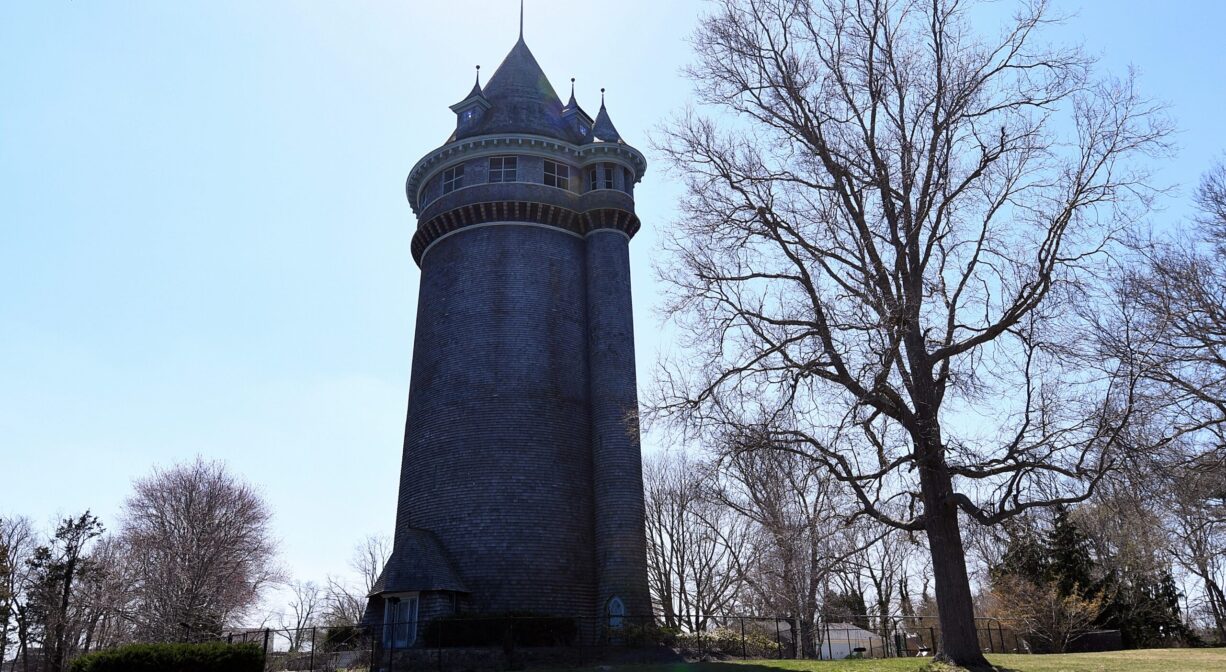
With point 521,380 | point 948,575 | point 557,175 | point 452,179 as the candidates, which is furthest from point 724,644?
point 452,179

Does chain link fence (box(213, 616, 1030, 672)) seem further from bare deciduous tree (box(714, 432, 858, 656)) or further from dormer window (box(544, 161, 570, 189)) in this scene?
dormer window (box(544, 161, 570, 189))

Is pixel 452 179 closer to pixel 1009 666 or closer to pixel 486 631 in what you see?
pixel 486 631

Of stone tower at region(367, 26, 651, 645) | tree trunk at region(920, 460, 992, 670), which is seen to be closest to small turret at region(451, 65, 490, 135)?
stone tower at region(367, 26, 651, 645)

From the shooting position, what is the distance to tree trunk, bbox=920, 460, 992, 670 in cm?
1705

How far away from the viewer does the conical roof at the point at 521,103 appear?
3753 centimetres

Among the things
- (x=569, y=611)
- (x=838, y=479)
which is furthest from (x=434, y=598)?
(x=838, y=479)

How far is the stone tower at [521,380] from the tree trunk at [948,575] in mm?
13287

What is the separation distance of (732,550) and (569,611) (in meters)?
18.3

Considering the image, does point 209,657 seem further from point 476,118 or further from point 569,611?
point 476,118

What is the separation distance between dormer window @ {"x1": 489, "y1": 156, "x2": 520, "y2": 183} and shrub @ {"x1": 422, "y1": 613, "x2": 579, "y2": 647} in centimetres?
1812

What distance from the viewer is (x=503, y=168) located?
35.7 meters

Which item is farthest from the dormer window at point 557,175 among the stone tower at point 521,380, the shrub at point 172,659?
the shrub at point 172,659

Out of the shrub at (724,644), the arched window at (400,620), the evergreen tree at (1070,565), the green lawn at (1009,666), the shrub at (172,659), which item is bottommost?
the green lawn at (1009,666)

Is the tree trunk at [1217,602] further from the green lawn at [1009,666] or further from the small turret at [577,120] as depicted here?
the small turret at [577,120]
